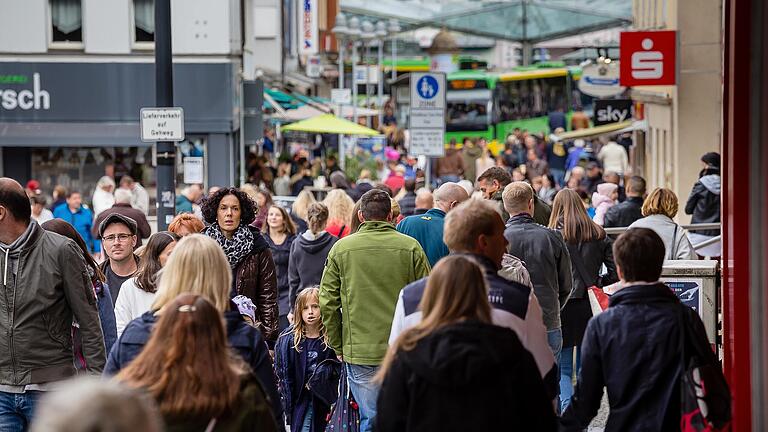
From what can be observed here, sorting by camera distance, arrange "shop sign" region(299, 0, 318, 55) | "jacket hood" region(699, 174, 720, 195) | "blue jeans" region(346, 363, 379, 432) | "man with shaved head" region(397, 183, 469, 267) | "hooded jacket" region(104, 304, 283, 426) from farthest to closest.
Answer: "shop sign" region(299, 0, 318, 55) < "jacket hood" region(699, 174, 720, 195) < "man with shaved head" region(397, 183, 469, 267) < "blue jeans" region(346, 363, 379, 432) < "hooded jacket" region(104, 304, 283, 426)

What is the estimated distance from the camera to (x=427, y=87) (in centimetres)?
1877

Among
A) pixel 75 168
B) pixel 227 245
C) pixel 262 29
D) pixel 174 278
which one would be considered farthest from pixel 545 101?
pixel 174 278

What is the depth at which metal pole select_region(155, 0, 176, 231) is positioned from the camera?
14.5m

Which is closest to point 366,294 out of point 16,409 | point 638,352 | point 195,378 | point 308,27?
point 16,409

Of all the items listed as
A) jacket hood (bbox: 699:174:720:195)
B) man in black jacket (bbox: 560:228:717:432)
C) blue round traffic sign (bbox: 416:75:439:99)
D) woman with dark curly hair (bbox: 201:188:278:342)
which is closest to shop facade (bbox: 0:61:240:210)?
blue round traffic sign (bbox: 416:75:439:99)

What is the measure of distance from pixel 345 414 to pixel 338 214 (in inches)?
201

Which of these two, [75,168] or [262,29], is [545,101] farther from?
[75,168]

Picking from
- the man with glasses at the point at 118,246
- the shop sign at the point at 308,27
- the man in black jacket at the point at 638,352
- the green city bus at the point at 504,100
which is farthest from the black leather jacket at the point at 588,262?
the green city bus at the point at 504,100

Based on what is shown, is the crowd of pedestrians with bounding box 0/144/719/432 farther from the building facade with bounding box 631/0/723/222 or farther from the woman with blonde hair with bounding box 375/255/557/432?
the building facade with bounding box 631/0/723/222

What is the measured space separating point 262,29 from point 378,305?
92.5 ft

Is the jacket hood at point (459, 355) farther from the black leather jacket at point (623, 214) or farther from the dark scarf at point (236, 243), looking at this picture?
the black leather jacket at point (623, 214)

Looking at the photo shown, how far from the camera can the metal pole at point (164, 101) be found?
14539 mm

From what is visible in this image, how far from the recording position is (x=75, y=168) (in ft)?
83.5

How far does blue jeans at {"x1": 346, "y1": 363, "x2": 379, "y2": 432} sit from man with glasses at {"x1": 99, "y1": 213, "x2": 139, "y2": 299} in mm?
1644
